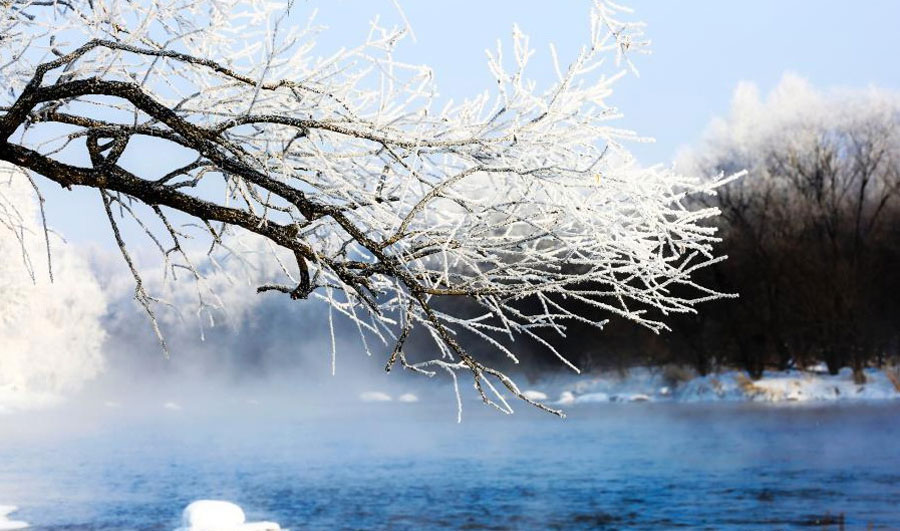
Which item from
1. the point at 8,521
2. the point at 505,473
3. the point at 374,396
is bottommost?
the point at 8,521

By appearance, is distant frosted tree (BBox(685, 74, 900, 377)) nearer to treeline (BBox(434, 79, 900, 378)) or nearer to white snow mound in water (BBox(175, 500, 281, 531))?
treeline (BBox(434, 79, 900, 378))

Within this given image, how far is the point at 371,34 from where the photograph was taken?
16.1ft

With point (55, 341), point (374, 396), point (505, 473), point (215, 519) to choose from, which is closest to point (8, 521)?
point (215, 519)

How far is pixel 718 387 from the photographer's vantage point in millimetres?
41125

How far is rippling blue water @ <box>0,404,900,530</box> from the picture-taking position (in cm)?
1542

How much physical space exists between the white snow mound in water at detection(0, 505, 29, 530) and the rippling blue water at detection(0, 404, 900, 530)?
229mm

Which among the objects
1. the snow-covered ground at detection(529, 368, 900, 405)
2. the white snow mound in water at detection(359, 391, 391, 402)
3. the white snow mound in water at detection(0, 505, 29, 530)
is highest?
the snow-covered ground at detection(529, 368, 900, 405)

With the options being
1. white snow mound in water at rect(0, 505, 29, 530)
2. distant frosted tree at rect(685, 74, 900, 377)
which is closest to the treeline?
distant frosted tree at rect(685, 74, 900, 377)

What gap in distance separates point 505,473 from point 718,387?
74.9 feet

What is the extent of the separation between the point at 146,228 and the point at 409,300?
1625 mm

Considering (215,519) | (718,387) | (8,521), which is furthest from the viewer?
(718,387)

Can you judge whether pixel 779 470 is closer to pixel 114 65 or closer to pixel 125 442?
pixel 114 65

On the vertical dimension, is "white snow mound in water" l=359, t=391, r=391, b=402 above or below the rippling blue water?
above

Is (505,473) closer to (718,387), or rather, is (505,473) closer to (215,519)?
(215,519)
